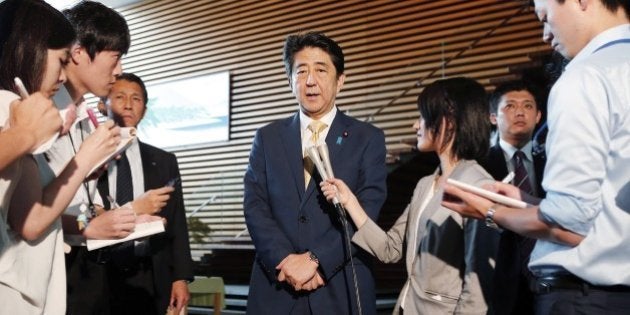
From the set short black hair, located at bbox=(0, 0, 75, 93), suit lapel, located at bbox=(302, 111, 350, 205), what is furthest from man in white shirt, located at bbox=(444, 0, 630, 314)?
short black hair, located at bbox=(0, 0, 75, 93)

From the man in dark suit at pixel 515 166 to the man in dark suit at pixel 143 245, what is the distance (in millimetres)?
1531

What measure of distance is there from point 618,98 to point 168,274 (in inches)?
88.2

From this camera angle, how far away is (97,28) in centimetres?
254

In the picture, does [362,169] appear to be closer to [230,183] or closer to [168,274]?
[168,274]

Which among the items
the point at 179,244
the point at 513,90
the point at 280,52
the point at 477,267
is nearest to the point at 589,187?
the point at 477,267

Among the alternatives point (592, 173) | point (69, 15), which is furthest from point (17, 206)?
point (592, 173)

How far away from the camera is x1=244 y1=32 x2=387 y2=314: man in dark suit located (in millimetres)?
2391

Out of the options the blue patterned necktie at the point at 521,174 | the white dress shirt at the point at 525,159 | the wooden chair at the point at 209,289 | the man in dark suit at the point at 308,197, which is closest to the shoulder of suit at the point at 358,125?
the man in dark suit at the point at 308,197

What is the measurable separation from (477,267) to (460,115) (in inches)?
23.4

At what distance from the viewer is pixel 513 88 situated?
4.07m

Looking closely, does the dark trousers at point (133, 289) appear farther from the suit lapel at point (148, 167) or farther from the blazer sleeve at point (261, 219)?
the blazer sleeve at point (261, 219)

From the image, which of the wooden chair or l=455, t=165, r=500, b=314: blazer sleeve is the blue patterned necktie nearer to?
l=455, t=165, r=500, b=314: blazer sleeve

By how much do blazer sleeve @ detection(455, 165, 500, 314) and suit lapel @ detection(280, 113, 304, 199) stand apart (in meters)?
0.67

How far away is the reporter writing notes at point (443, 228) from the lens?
2.27 metres
